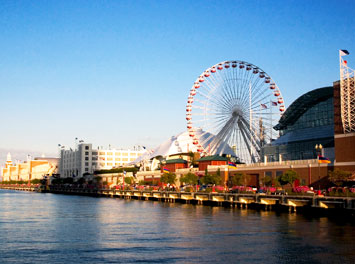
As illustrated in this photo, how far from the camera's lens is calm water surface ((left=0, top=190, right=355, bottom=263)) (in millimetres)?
37906

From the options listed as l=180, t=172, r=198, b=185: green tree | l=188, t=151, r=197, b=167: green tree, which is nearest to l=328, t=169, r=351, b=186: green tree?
l=180, t=172, r=198, b=185: green tree

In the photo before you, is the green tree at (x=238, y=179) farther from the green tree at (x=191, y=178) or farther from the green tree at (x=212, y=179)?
the green tree at (x=191, y=178)

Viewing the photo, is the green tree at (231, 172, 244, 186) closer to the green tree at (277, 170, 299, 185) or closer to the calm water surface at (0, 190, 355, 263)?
the green tree at (277, 170, 299, 185)

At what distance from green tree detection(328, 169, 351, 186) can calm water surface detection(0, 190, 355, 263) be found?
1153 centimetres

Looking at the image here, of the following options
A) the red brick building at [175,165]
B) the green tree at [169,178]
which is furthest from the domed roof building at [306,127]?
the green tree at [169,178]

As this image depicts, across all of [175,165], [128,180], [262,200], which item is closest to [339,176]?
[262,200]

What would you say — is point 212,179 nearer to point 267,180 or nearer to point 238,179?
point 238,179

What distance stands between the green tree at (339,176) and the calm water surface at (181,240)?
11.5 metres

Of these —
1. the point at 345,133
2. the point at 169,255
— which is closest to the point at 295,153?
the point at 345,133

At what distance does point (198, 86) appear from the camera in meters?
114

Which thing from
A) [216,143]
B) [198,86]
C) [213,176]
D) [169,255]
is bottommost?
[169,255]

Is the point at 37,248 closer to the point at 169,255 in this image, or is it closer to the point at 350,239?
the point at 169,255

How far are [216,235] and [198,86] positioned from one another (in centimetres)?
6780

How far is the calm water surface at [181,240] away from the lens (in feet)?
124
